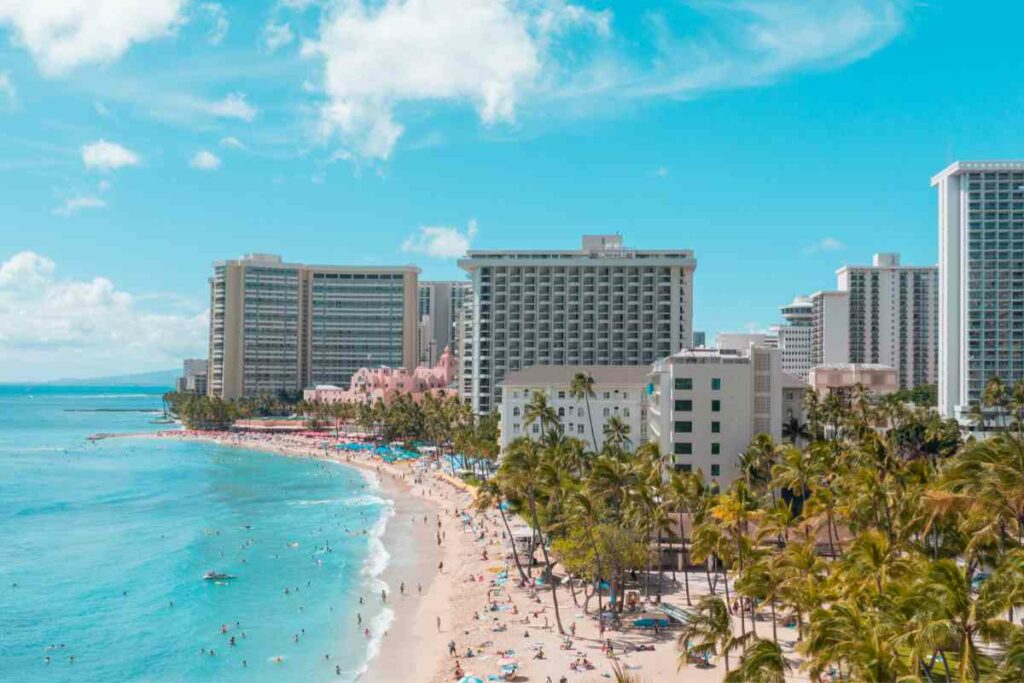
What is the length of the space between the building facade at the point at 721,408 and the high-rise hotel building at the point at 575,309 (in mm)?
66820

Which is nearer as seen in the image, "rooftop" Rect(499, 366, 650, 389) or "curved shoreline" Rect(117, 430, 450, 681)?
"curved shoreline" Rect(117, 430, 450, 681)

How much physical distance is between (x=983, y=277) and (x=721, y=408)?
92607 mm

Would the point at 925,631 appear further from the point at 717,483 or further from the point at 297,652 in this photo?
the point at 717,483

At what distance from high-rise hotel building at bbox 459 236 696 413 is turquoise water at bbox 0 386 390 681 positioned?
33121 mm

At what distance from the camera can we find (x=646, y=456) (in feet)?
211

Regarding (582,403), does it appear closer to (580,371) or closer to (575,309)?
(580,371)

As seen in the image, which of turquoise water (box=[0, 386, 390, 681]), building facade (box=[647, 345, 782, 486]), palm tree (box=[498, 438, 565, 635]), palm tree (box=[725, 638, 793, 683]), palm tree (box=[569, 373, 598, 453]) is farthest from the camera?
palm tree (box=[569, 373, 598, 453])

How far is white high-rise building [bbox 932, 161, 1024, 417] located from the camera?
13762 centimetres

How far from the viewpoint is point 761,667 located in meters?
25.2

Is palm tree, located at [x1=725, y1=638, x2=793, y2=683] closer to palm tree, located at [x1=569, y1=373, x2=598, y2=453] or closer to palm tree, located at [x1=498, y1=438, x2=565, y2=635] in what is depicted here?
palm tree, located at [x1=498, y1=438, x2=565, y2=635]

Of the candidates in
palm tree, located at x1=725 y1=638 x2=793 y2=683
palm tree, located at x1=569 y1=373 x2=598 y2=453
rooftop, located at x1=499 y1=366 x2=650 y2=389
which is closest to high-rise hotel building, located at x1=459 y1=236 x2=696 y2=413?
rooftop, located at x1=499 y1=366 x2=650 y2=389

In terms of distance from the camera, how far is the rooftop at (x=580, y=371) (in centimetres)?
9719

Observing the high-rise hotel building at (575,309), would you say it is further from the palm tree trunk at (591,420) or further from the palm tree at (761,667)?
the palm tree at (761,667)

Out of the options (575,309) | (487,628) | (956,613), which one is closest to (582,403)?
(575,309)
